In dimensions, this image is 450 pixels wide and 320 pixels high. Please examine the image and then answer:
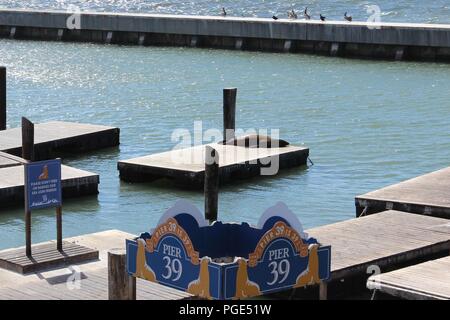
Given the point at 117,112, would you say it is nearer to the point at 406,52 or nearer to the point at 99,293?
the point at 406,52

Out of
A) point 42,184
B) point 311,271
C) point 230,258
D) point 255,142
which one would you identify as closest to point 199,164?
point 255,142

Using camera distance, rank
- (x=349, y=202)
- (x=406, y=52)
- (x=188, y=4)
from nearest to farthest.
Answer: (x=349, y=202) < (x=406, y=52) < (x=188, y=4)

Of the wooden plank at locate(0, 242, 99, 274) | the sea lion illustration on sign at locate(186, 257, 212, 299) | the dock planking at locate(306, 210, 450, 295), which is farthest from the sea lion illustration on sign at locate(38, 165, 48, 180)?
the sea lion illustration on sign at locate(186, 257, 212, 299)

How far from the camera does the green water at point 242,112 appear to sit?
19.1 meters

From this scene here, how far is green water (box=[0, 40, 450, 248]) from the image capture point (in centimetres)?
1906

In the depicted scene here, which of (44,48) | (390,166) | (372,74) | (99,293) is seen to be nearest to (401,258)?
(99,293)

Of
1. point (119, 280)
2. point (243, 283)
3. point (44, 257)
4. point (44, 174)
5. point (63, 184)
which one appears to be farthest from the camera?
point (63, 184)

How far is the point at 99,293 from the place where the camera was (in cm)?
1203

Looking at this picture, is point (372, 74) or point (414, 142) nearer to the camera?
point (414, 142)

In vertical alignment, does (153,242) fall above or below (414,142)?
above

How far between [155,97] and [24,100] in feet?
11.0

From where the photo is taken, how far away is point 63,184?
18953 millimetres

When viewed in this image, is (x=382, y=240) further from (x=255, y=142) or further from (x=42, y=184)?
(x=255, y=142)

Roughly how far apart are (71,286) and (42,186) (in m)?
2.10
